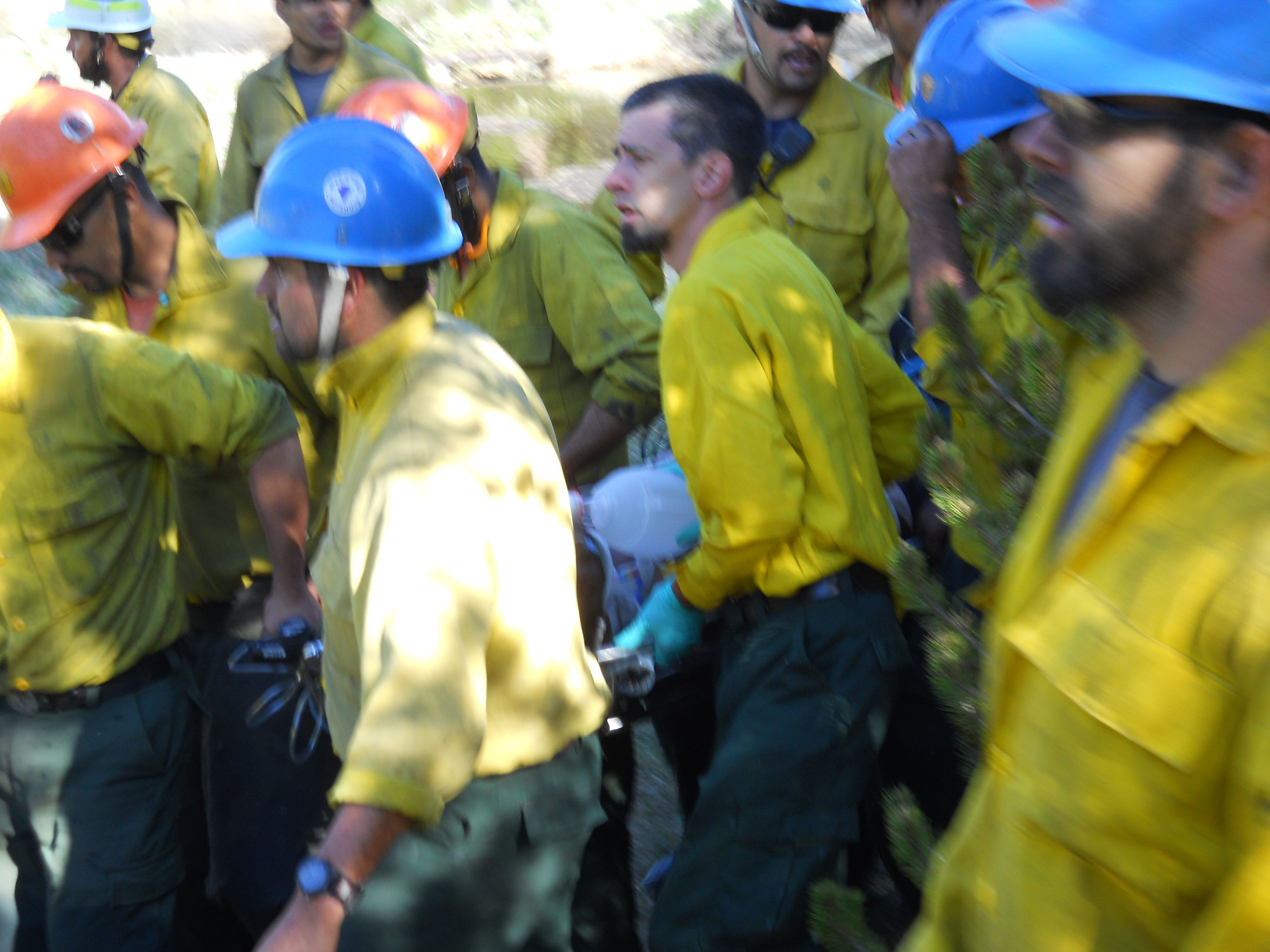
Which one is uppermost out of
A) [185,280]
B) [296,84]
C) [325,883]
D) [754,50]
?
[754,50]

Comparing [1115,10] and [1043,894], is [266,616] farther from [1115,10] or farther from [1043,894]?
[1115,10]

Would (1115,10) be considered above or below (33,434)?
above

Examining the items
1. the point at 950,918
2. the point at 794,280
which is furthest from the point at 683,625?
the point at 950,918

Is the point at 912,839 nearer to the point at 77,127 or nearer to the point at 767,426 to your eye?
the point at 767,426

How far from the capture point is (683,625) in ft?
9.78

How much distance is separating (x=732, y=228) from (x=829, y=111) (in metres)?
1.37

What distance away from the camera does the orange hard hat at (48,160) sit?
123 inches

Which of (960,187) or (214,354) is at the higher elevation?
(960,187)

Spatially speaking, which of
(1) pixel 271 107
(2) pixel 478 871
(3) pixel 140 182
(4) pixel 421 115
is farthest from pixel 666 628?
(1) pixel 271 107

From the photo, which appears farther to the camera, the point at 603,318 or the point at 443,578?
the point at 603,318

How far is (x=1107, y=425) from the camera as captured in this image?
1.46 metres

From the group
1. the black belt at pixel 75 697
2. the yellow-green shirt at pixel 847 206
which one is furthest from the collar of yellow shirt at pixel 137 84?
the black belt at pixel 75 697

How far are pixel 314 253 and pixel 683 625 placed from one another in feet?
4.12

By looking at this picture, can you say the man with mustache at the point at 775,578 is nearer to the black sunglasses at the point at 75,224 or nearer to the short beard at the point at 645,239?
the short beard at the point at 645,239
